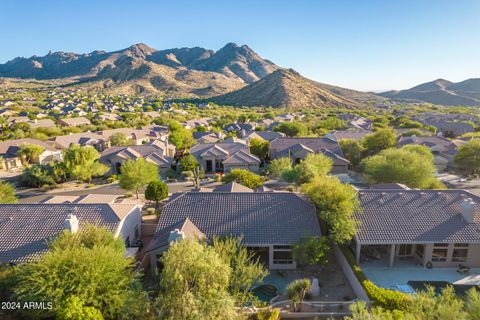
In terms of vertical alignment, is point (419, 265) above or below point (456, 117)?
below

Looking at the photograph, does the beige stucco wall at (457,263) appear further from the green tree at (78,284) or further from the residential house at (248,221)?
the green tree at (78,284)

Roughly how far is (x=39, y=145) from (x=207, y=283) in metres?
63.6

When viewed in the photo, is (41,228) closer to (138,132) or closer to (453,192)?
(453,192)

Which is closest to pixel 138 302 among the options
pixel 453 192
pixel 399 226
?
pixel 399 226

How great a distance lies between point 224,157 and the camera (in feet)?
176

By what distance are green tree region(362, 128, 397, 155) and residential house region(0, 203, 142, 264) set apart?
48.4m

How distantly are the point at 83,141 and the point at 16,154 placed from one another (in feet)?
45.1

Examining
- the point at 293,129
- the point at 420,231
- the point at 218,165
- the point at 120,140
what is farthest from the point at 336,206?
the point at 293,129

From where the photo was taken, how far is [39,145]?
62.3 metres

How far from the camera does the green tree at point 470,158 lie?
161 feet

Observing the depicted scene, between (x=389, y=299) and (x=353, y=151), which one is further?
(x=353, y=151)

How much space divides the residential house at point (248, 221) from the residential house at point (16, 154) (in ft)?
148

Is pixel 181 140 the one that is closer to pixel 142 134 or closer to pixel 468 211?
pixel 142 134

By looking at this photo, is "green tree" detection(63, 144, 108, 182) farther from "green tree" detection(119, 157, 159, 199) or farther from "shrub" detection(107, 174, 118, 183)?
"green tree" detection(119, 157, 159, 199)
